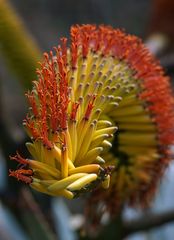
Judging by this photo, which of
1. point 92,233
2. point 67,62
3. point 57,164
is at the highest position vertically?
point 67,62

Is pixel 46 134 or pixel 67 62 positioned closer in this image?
pixel 46 134

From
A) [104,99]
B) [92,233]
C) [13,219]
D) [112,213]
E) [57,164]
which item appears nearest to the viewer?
[57,164]

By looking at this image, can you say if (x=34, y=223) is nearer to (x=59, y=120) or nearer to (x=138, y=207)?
(x=138, y=207)

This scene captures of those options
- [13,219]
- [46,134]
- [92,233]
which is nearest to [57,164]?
[46,134]

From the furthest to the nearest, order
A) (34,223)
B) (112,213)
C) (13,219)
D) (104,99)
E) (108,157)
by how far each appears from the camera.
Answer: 1. (13,219)
2. (34,223)
3. (112,213)
4. (108,157)
5. (104,99)

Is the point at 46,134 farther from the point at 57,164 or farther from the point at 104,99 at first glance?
the point at 104,99

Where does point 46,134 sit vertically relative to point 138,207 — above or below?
above
